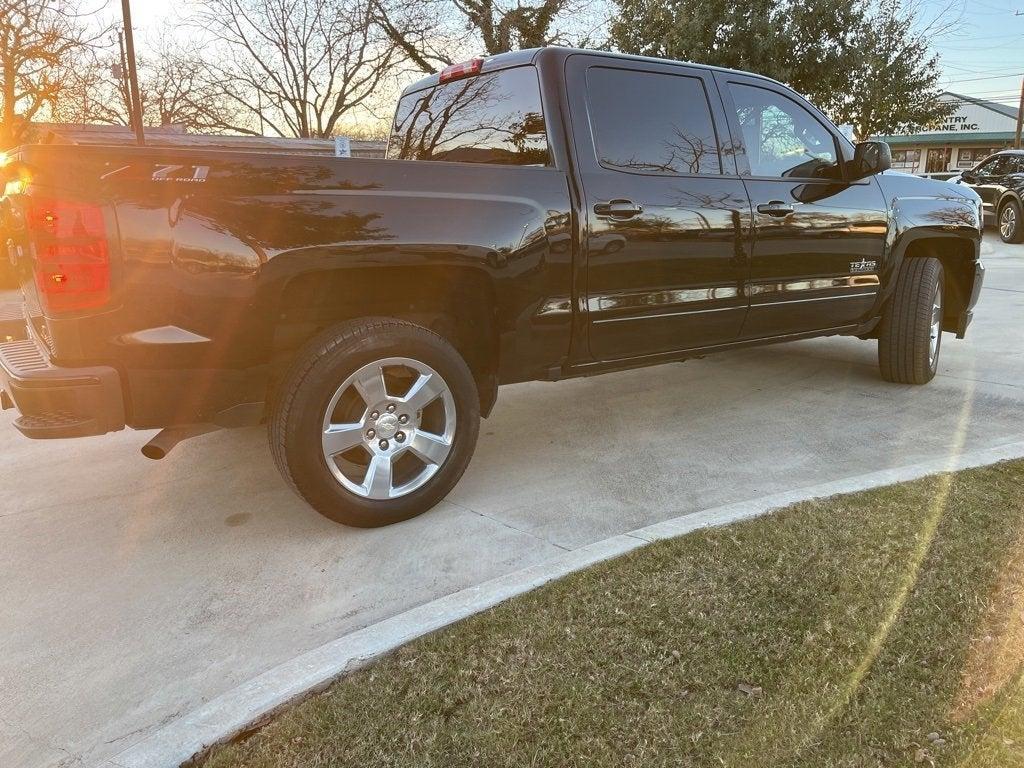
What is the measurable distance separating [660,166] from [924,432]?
2.16m

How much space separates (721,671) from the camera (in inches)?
84.7

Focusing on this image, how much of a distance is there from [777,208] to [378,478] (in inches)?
104

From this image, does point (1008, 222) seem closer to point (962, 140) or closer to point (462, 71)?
point (462, 71)

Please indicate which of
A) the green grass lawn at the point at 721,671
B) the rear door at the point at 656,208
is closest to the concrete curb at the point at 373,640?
the green grass lawn at the point at 721,671

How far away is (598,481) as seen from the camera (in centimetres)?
376

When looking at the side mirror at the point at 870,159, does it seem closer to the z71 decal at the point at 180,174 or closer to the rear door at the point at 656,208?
the rear door at the point at 656,208

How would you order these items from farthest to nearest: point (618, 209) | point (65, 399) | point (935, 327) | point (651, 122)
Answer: point (935, 327) < point (651, 122) < point (618, 209) < point (65, 399)

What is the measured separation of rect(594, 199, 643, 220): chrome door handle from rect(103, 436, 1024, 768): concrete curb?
1404mm

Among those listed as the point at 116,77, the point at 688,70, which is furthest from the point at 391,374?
the point at 116,77

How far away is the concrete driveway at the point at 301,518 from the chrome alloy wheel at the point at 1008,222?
12405 millimetres

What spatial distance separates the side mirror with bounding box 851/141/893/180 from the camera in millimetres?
4465

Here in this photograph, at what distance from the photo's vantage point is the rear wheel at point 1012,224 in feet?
51.0

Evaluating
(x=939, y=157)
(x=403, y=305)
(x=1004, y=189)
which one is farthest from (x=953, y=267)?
(x=939, y=157)

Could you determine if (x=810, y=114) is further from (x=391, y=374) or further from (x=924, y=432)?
(x=391, y=374)
